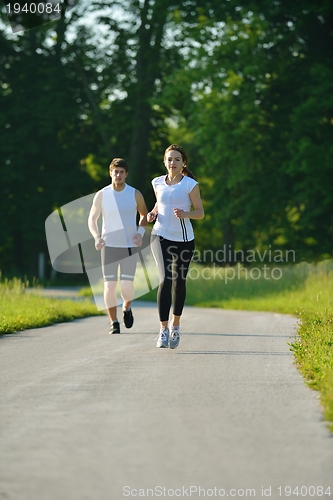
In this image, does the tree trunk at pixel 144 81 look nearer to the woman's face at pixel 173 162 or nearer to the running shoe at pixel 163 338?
the woman's face at pixel 173 162

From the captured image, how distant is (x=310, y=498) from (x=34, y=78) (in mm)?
45410

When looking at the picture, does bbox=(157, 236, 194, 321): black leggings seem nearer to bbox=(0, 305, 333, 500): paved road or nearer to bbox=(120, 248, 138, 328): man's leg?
bbox=(0, 305, 333, 500): paved road

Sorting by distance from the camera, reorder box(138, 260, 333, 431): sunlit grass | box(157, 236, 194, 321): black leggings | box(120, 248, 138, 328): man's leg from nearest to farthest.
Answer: box(138, 260, 333, 431): sunlit grass, box(157, 236, 194, 321): black leggings, box(120, 248, 138, 328): man's leg

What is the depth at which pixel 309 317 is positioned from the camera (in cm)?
1328

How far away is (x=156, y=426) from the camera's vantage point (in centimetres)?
567

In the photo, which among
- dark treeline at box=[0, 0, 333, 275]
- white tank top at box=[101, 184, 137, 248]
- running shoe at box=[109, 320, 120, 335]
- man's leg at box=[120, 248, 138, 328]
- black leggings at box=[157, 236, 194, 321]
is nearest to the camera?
black leggings at box=[157, 236, 194, 321]

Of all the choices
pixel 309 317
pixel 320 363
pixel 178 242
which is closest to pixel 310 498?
pixel 320 363

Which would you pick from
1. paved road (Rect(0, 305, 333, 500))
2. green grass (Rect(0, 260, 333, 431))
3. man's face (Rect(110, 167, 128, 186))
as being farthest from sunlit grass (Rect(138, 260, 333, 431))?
man's face (Rect(110, 167, 128, 186))

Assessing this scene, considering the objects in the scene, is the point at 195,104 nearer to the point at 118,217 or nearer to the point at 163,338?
the point at 118,217

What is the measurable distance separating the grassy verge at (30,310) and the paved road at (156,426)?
11.4ft

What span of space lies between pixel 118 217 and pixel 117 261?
569 millimetres

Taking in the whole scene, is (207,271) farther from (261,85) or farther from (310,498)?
(310,498)

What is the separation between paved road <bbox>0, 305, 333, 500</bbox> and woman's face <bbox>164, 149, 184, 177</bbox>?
1.94 m

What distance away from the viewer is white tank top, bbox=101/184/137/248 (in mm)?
11703
